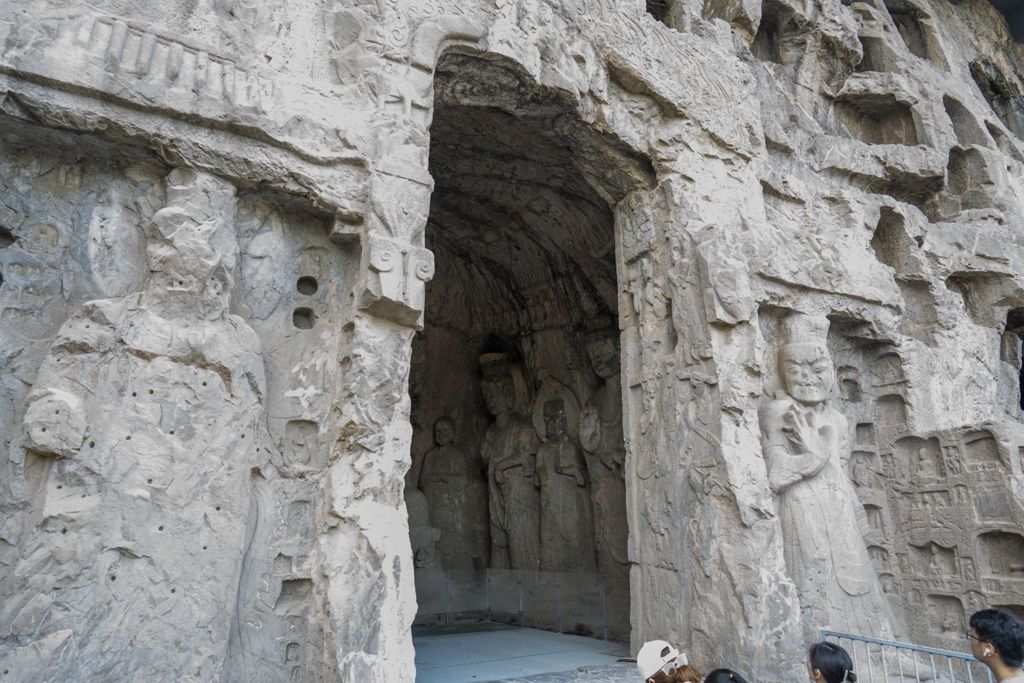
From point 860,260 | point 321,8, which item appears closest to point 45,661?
point 321,8

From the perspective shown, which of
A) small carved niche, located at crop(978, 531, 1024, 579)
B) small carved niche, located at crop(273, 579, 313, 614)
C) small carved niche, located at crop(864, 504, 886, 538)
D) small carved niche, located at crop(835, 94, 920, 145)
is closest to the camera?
small carved niche, located at crop(273, 579, 313, 614)

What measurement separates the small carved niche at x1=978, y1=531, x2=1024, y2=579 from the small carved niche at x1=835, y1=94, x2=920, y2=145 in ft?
18.2

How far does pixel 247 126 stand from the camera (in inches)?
185

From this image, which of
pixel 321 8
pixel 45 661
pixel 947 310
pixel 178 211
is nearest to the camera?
pixel 45 661

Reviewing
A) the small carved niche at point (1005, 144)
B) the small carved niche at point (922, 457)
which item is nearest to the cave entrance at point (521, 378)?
the small carved niche at point (922, 457)

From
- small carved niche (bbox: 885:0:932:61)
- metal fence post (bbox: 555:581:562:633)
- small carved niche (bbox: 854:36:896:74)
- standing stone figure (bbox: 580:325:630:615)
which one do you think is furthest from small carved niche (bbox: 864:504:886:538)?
Result: small carved niche (bbox: 885:0:932:61)

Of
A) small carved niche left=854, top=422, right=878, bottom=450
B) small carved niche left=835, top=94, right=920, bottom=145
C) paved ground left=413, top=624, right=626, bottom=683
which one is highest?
small carved niche left=835, top=94, right=920, bottom=145

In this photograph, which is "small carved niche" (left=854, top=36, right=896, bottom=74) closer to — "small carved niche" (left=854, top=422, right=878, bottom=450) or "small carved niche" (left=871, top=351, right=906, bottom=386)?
"small carved niche" (left=871, top=351, right=906, bottom=386)

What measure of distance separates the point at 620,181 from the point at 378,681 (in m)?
5.09

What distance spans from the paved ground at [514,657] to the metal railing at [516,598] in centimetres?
41

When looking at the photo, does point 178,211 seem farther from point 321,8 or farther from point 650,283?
point 650,283

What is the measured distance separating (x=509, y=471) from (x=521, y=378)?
4.49 feet

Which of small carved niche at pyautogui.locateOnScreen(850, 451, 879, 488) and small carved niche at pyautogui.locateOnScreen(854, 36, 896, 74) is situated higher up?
small carved niche at pyautogui.locateOnScreen(854, 36, 896, 74)

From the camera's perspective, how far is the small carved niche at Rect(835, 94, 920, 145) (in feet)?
33.0
